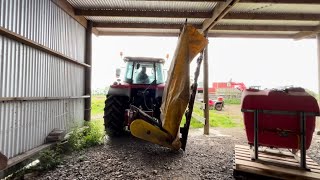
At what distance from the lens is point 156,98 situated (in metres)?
5.32

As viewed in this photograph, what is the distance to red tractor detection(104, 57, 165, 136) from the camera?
536cm

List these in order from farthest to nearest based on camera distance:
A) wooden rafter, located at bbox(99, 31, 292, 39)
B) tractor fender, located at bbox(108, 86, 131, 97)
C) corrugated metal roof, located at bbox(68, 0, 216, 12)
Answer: wooden rafter, located at bbox(99, 31, 292, 39) → corrugated metal roof, located at bbox(68, 0, 216, 12) → tractor fender, located at bbox(108, 86, 131, 97)

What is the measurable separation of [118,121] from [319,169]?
154 inches

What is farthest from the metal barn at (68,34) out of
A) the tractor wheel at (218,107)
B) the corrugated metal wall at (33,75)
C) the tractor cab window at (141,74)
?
the tractor wheel at (218,107)

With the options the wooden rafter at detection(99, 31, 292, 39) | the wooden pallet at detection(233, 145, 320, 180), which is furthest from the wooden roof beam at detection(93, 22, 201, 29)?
the wooden pallet at detection(233, 145, 320, 180)

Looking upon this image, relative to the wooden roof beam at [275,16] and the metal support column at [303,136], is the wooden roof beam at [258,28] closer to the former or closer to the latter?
the wooden roof beam at [275,16]

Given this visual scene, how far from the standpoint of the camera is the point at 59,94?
488 cm

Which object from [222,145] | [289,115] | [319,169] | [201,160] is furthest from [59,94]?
[319,169]

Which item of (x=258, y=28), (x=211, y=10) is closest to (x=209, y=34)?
(x=258, y=28)

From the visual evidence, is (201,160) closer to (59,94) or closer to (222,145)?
(222,145)

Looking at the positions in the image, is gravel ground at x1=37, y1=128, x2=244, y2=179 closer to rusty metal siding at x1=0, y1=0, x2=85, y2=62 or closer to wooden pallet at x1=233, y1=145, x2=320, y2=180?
wooden pallet at x1=233, y1=145, x2=320, y2=180

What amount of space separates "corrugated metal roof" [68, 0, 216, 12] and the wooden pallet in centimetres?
385

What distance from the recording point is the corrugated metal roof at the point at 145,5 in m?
5.56

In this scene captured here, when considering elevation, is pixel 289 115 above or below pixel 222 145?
above
